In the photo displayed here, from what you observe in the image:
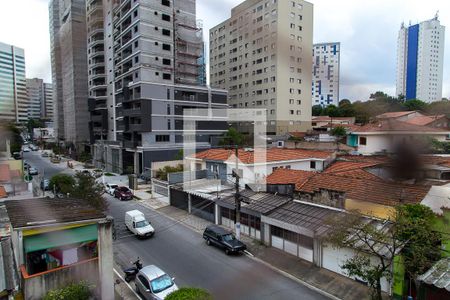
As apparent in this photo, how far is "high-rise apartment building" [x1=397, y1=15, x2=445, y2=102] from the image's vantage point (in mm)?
829

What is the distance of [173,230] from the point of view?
722 centimetres

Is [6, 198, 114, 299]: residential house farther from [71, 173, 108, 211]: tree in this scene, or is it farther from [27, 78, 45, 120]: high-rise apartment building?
[71, 173, 108, 211]: tree

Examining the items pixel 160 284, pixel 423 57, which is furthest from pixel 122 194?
pixel 423 57

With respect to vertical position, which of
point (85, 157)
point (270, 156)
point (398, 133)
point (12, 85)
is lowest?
point (85, 157)

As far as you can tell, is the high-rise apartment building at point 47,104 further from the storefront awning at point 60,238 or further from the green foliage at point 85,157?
the green foliage at point 85,157

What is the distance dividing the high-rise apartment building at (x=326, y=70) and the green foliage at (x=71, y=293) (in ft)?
9.72

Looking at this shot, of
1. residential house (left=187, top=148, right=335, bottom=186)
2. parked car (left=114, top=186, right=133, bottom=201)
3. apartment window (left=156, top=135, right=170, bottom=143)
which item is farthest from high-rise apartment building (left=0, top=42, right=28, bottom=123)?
apartment window (left=156, top=135, right=170, bottom=143)

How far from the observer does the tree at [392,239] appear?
11.0ft

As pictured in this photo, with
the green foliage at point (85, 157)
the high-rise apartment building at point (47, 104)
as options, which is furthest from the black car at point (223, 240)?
the green foliage at point (85, 157)

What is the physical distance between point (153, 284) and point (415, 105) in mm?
4103

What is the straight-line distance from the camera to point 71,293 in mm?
2799

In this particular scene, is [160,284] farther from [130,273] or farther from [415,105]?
[415,105]

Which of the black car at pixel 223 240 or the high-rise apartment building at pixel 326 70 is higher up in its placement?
the high-rise apartment building at pixel 326 70

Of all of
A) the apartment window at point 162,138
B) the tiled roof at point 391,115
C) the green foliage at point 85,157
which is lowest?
the green foliage at point 85,157
